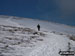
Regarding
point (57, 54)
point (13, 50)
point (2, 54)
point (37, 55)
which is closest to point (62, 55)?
point (57, 54)

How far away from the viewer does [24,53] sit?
1217cm

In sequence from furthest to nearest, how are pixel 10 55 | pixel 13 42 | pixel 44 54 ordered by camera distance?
pixel 13 42, pixel 44 54, pixel 10 55

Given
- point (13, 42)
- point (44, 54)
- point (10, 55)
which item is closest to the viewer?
point (10, 55)

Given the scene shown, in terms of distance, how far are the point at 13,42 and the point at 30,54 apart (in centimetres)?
400

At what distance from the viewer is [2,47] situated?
13070mm

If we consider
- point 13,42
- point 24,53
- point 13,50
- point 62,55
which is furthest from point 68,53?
point 13,42

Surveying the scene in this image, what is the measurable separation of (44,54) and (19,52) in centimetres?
256

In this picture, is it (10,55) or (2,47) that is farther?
(2,47)

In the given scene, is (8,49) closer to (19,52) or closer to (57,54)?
(19,52)

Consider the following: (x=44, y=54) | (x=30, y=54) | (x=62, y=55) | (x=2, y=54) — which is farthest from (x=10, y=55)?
(x=62, y=55)

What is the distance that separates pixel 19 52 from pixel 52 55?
338 cm

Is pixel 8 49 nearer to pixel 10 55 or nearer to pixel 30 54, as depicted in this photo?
pixel 10 55

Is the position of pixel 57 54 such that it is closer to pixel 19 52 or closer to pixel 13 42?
pixel 19 52

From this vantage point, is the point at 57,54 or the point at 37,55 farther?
the point at 57,54
